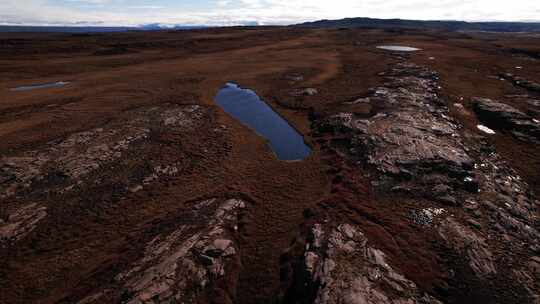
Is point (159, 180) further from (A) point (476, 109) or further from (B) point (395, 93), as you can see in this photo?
(A) point (476, 109)

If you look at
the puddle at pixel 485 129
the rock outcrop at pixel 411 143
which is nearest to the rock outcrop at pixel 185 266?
the rock outcrop at pixel 411 143

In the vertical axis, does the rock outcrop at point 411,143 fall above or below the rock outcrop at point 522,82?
below

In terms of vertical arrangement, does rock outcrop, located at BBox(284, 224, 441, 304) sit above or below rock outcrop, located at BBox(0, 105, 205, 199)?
below

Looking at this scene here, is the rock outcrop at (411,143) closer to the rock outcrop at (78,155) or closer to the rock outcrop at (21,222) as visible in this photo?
the rock outcrop at (78,155)

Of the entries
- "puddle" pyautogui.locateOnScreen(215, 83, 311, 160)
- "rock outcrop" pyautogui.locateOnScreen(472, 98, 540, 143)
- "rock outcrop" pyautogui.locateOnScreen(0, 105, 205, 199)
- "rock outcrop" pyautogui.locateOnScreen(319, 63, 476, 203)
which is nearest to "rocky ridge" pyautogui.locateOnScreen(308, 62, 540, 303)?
"rock outcrop" pyautogui.locateOnScreen(319, 63, 476, 203)

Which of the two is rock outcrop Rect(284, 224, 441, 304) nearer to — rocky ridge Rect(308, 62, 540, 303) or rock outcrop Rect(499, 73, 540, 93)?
rocky ridge Rect(308, 62, 540, 303)

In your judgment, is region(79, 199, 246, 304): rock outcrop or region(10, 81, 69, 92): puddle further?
region(10, 81, 69, 92): puddle

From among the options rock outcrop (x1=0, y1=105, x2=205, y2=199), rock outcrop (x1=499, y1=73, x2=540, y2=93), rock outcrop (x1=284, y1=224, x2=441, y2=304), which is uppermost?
rock outcrop (x1=499, y1=73, x2=540, y2=93)
